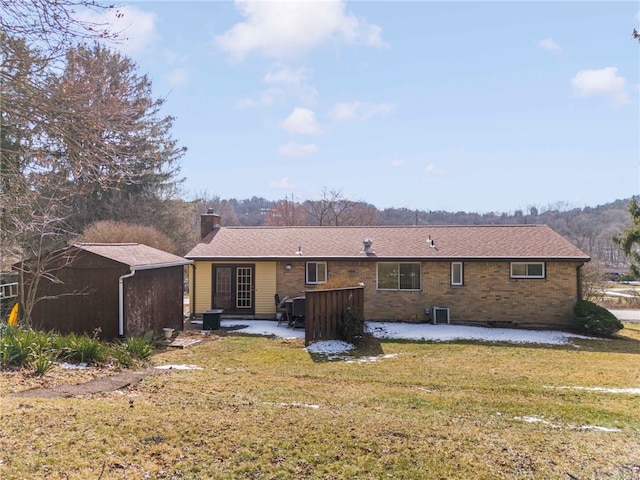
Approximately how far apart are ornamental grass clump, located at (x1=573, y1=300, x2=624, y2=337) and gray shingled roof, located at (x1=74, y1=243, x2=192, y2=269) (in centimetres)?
1362

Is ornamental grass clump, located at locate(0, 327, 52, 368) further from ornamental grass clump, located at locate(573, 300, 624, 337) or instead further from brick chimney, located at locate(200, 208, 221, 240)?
ornamental grass clump, located at locate(573, 300, 624, 337)

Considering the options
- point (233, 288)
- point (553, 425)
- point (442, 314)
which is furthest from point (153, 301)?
point (553, 425)

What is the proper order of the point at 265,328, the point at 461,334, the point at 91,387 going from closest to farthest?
the point at 91,387
the point at 461,334
the point at 265,328

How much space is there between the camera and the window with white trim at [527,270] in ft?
51.7

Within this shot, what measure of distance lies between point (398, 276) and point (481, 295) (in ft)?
10.1

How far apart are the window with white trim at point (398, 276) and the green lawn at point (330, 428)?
7.67 meters

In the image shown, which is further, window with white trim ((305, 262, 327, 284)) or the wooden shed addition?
window with white trim ((305, 262, 327, 284))

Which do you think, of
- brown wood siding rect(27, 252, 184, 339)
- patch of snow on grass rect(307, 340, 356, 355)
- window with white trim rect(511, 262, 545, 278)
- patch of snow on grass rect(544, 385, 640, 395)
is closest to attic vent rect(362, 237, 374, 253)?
window with white trim rect(511, 262, 545, 278)

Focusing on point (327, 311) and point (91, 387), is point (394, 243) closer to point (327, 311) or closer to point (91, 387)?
point (327, 311)

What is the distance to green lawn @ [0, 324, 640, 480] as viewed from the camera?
384 centimetres

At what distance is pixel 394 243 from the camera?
17.7 meters

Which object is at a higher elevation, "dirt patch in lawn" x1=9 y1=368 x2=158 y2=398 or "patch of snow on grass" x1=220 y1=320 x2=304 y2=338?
"dirt patch in lawn" x1=9 y1=368 x2=158 y2=398

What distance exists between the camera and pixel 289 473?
12.3 ft

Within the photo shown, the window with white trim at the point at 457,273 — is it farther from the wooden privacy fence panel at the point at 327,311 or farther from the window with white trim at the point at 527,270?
the wooden privacy fence panel at the point at 327,311
